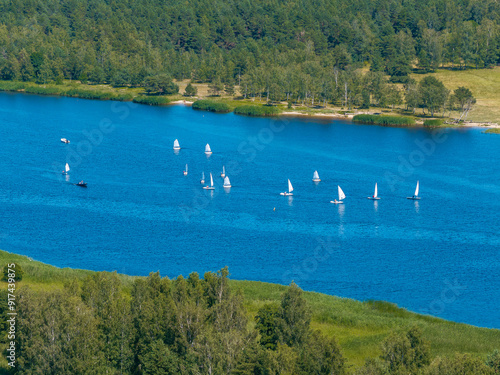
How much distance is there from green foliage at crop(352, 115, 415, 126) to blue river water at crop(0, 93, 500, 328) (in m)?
9.83

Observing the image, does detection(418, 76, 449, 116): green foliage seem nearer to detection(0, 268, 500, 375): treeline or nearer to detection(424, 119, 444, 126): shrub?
detection(424, 119, 444, 126): shrub

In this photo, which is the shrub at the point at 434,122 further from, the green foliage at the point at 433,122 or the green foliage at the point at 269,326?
the green foliage at the point at 269,326

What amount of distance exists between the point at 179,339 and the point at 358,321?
24.0 meters

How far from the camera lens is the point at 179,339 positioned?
6550 centimetres

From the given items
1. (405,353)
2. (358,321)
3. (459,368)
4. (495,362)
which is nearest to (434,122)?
(358,321)

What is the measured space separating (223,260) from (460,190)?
2113 inches

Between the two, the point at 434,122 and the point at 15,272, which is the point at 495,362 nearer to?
the point at 15,272

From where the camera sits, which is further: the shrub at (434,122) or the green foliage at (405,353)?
the shrub at (434,122)

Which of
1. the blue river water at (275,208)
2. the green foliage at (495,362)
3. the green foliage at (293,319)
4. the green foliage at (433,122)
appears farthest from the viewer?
the green foliage at (433,122)

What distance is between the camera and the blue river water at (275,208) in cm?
9881

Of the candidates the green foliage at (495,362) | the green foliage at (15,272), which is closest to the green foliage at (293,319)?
the green foliage at (495,362)

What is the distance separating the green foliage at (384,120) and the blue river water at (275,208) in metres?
9.83

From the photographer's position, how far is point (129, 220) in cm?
11725

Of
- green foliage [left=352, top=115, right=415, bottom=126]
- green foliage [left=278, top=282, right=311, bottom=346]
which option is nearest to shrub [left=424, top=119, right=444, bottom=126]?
green foliage [left=352, top=115, right=415, bottom=126]
